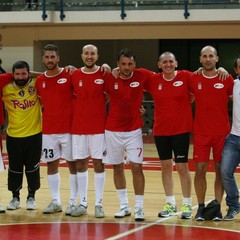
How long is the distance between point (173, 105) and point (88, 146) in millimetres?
1117

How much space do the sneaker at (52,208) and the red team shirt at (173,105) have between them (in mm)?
1573


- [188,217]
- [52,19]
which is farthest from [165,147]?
[52,19]

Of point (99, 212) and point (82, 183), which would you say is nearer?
point (99, 212)

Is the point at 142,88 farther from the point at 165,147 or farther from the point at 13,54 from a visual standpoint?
the point at 13,54

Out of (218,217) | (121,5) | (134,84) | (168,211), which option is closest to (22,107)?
(134,84)

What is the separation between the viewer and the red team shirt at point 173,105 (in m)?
8.09

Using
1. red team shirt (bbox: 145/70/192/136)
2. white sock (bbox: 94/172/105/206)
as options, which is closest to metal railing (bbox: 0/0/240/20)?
red team shirt (bbox: 145/70/192/136)

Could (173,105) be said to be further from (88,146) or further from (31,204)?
(31,204)

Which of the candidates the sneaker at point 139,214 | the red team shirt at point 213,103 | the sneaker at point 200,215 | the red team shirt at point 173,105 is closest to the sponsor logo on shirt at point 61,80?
the red team shirt at point 173,105

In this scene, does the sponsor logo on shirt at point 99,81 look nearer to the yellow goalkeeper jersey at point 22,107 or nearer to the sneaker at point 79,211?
the yellow goalkeeper jersey at point 22,107

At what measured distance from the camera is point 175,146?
8.12m

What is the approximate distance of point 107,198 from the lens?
9.57 metres

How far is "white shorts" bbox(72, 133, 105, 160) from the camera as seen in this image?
8.25 meters

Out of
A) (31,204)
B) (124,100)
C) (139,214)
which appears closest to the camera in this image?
(139,214)
